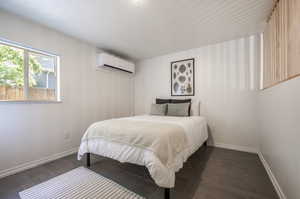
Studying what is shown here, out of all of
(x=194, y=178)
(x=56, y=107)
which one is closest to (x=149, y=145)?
(x=194, y=178)

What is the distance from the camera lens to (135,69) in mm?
4387

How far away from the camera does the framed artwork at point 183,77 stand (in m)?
3.36

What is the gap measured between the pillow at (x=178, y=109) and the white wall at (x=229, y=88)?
43cm

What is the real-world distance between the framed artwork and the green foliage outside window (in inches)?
118

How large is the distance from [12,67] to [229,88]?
3.96m

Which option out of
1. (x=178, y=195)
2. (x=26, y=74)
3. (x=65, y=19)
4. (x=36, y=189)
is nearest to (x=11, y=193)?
(x=36, y=189)

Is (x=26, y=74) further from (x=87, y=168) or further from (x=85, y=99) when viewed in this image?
(x=87, y=168)

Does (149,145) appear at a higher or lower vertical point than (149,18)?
lower

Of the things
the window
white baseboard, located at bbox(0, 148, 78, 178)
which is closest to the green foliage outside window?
the window

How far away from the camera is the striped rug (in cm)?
146

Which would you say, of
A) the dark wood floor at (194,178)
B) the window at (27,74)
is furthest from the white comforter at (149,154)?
the window at (27,74)

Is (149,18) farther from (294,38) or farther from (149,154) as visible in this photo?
(149,154)

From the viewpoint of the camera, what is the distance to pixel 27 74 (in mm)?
2213

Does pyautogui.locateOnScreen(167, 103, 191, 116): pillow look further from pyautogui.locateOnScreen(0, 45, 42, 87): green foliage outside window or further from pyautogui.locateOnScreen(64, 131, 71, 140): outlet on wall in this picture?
pyautogui.locateOnScreen(0, 45, 42, 87): green foliage outside window
